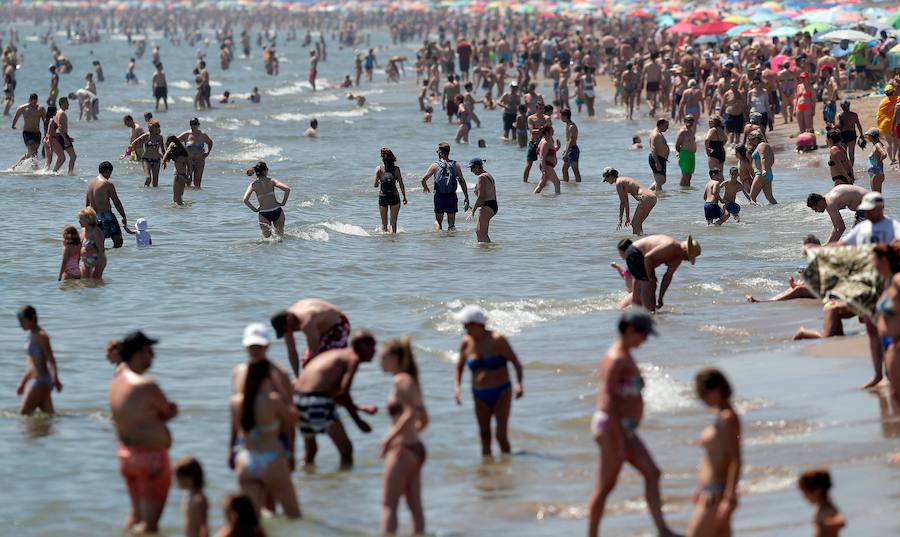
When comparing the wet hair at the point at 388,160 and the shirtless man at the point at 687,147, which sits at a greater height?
the wet hair at the point at 388,160

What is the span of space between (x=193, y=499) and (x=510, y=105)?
29249mm

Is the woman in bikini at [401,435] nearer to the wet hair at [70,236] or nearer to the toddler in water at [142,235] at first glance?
the wet hair at [70,236]

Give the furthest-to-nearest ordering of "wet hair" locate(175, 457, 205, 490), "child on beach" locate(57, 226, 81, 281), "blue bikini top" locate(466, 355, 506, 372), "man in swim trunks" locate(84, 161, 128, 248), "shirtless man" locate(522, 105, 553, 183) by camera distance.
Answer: "shirtless man" locate(522, 105, 553, 183) → "man in swim trunks" locate(84, 161, 128, 248) → "child on beach" locate(57, 226, 81, 281) → "blue bikini top" locate(466, 355, 506, 372) → "wet hair" locate(175, 457, 205, 490)

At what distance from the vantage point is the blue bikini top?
9.79 meters

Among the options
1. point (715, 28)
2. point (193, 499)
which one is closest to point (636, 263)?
point (193, 499)

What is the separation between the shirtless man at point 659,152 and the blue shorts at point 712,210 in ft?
8.32

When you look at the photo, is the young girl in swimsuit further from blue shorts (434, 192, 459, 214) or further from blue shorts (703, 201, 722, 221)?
blue shorts (703, 201, 722, 221)

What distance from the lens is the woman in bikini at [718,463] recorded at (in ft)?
23.3

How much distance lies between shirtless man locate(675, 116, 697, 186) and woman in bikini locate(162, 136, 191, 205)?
8229 mm

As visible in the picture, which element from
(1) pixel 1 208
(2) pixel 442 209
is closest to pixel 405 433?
(2) pixel 442 209

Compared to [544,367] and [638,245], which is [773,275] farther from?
[544,367]

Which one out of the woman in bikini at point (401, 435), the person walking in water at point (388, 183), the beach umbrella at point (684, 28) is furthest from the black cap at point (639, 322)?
the beach umbrella at point (684, 28)

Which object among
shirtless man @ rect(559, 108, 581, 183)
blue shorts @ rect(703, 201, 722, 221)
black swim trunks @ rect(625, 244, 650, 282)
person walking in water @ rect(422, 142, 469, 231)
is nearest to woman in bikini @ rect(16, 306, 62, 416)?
black swim trunks @ rect(625, 244, 650, 282)

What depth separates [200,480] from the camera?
7.49 meters
